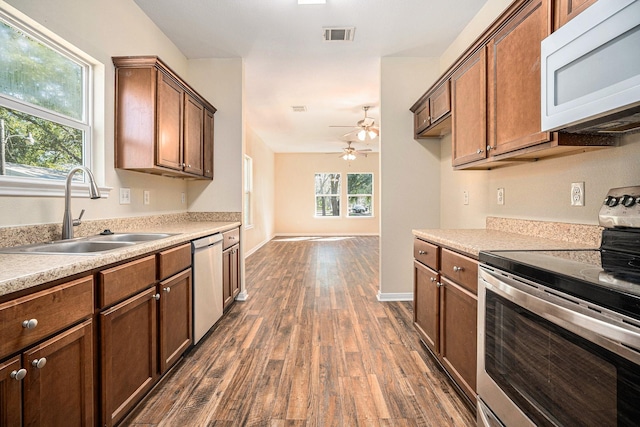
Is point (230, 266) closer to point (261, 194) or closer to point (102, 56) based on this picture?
point (102, 56)

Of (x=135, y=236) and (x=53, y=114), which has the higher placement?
(x=53, y=114)

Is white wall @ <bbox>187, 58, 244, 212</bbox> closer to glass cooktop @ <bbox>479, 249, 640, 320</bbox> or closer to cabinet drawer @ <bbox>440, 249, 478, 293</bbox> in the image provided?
cabinet drawer @ <bbox>440, 249, 478, 293</bbox>

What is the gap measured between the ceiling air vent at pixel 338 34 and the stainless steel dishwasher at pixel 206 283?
2152mm

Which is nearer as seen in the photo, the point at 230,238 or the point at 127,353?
the point at 127,353

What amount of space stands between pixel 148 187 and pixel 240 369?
1788 mm

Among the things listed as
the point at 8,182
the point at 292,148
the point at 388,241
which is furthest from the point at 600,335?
the point at 292,148

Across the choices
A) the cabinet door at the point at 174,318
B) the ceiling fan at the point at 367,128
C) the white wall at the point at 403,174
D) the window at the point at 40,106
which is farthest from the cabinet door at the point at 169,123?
the ceiling fan at the point at 367,128

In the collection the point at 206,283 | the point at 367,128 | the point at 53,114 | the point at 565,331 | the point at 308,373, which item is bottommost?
the point at 308,373

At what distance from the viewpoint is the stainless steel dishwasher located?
2.34m

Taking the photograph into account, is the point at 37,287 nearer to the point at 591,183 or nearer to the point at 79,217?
the point at 79,217

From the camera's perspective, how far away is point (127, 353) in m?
1.52

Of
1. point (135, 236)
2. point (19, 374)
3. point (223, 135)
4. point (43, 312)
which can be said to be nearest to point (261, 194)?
point (223, 135)

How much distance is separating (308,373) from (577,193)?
1.86 meters

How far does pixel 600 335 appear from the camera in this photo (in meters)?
0.81
